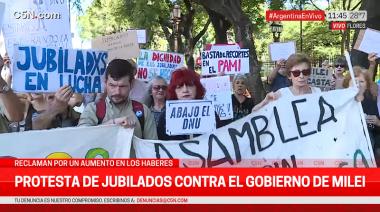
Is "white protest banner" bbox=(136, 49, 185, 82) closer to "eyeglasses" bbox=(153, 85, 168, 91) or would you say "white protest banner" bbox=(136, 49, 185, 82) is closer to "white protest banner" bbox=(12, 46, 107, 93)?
"eyeglasses" bbox=(153, 85, 168, 91)

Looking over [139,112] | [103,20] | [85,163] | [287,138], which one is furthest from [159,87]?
[103,20]

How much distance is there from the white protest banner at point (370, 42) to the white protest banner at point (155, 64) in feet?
11.0

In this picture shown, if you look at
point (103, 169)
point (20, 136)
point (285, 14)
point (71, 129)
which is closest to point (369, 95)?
point (71, 129)

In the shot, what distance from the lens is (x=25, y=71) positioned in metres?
4.48

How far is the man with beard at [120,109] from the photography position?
4.13m

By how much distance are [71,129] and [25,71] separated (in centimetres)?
84

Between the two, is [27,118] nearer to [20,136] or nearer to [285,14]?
[20,136]

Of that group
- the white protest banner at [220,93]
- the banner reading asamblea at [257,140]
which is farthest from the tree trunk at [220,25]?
the banner reading asamblea at [257,140]

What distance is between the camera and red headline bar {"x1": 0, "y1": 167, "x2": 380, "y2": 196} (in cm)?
243

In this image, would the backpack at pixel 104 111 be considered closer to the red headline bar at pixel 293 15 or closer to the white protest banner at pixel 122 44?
the white protest banner at pixel 122 44

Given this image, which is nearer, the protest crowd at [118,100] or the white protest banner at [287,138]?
the white protest banner at [287,138]

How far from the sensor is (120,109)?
4188 millimetres

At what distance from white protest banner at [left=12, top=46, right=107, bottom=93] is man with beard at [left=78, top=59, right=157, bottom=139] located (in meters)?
0.57

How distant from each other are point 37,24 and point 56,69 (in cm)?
59
